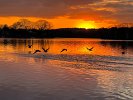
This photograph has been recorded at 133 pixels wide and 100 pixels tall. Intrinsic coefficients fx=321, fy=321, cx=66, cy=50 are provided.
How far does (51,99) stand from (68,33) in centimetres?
17387

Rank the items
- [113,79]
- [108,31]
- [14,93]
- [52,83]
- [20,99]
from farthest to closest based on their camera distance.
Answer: [108,31] → [113,79] → [52,83] → [14,93] → [20,99]

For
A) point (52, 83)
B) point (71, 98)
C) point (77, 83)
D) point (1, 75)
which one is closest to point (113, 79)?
point (77, 83)

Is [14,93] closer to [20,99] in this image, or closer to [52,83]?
[20,99]

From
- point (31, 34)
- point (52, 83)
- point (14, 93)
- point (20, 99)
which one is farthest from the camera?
point (31, 34)

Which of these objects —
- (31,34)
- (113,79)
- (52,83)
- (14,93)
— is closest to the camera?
(14,93)

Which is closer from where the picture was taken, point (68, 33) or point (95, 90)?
point (95, 90)

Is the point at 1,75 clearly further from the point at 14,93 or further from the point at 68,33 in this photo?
the point at 68,33

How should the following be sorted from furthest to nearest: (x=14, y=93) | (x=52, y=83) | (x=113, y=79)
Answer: (x=113, y=79), (x=52, y=83), (x=14, y=93)

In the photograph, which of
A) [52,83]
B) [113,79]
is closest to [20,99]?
[52,83]

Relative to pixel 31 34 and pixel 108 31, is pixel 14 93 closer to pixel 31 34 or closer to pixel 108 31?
pixel 108 31

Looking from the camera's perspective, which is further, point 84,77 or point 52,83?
point 84,77

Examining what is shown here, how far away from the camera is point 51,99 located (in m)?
14.2

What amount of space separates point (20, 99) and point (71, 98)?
7.43 feet

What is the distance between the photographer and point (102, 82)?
18.6 metres
